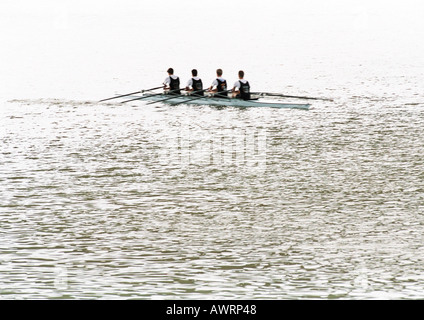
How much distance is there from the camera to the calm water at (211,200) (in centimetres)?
1176

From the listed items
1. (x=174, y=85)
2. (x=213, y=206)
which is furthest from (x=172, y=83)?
(x=213, y=206)

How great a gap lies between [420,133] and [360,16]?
215 feet

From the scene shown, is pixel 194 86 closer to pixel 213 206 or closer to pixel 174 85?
pixel 174 85

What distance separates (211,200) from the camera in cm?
1677

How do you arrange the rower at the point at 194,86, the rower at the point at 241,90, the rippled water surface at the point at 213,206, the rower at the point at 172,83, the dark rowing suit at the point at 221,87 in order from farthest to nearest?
the rower at the point at 172,83
the rower at the point at 194,86
the dark rowing suit at the point at 221,87
the rower at the point at 241,90
the rippled water surface at the point at 213,206

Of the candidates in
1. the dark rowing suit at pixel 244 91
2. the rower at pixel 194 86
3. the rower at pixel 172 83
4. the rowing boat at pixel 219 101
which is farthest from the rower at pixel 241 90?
the rower at pixel 172 83

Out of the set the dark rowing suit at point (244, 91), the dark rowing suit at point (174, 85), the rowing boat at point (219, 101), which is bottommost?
the rowing boat at point (219, 101)

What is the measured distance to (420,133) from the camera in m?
24.1

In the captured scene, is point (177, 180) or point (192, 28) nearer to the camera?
point (177, 180)

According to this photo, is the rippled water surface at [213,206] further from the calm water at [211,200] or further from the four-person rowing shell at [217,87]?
the four-person rowing shell at [217,87]

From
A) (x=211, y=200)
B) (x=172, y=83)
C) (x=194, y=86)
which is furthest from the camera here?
(x=172, y=83)

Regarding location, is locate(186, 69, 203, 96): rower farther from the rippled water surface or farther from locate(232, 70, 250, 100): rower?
the rippled water surface
